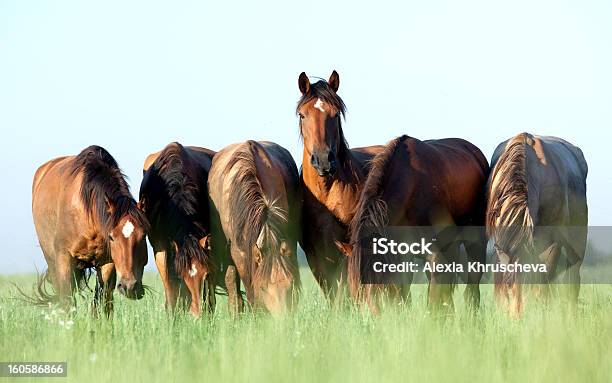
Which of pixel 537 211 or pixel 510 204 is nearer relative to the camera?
pixel 510 204

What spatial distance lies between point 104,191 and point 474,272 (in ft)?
14.9

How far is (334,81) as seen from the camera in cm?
1027

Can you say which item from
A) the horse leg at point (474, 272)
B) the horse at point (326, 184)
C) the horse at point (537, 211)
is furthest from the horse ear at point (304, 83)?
the horse leg at point (474, 272)

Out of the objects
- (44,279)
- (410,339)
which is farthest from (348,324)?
(44,279)

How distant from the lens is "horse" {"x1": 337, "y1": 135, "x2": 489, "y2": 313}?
350 inches

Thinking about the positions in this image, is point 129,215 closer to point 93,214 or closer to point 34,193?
point 93,214

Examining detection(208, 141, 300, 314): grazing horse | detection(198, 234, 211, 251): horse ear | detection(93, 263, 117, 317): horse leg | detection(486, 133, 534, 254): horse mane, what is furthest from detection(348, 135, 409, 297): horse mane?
detection(93, 263, 117, 317): horse leg

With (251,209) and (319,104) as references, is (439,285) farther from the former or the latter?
(251,209)

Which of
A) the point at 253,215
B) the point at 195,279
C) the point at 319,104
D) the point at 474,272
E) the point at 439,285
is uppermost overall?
the point at 319,104

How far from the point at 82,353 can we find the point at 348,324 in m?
2.04

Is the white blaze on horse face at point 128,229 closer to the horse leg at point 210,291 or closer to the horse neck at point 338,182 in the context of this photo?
the horse leg at point 210,291

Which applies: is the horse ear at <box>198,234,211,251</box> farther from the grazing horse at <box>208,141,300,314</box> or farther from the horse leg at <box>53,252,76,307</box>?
the horse leg at <box>53,252,76,307</box>

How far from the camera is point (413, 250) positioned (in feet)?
31.5

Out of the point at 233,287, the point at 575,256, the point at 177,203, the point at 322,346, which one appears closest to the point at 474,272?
the point at 575,256
